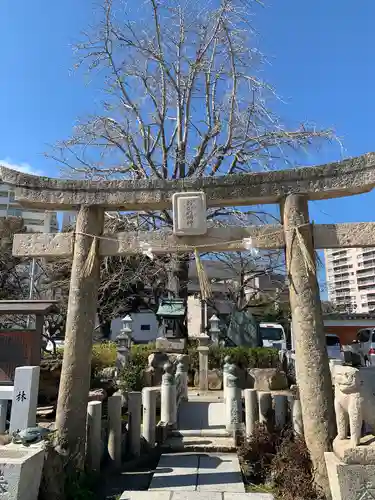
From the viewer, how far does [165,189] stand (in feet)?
18.7

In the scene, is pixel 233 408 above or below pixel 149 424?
above

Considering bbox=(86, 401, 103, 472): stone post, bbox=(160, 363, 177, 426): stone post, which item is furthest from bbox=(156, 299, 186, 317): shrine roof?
bbox=(86, 401, 103, 472): stone post

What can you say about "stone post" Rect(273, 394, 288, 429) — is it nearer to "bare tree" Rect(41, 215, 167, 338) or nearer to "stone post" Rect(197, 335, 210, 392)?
"bare tree" Rect(41, 215, 167, 338)

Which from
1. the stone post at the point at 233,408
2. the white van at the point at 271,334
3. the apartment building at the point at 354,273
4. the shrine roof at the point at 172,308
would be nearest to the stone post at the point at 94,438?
the stone post at the point at 233,408

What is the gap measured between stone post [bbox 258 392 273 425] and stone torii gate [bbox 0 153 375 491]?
1.37m

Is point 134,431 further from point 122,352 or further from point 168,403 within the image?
point 122,352

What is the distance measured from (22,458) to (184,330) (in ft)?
36.2

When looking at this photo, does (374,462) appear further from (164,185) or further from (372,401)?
(164,185)

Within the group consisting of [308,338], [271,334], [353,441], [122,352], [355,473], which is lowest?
[355,473]

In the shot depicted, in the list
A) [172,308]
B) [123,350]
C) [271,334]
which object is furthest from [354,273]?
[123,350]

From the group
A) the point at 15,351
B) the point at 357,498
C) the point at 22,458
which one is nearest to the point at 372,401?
the point at 357,498

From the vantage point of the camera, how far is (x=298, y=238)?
527 centimetres

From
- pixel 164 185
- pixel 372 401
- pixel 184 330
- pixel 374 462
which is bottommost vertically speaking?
pixel 374 462

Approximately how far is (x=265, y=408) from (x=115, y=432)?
8.07ft
